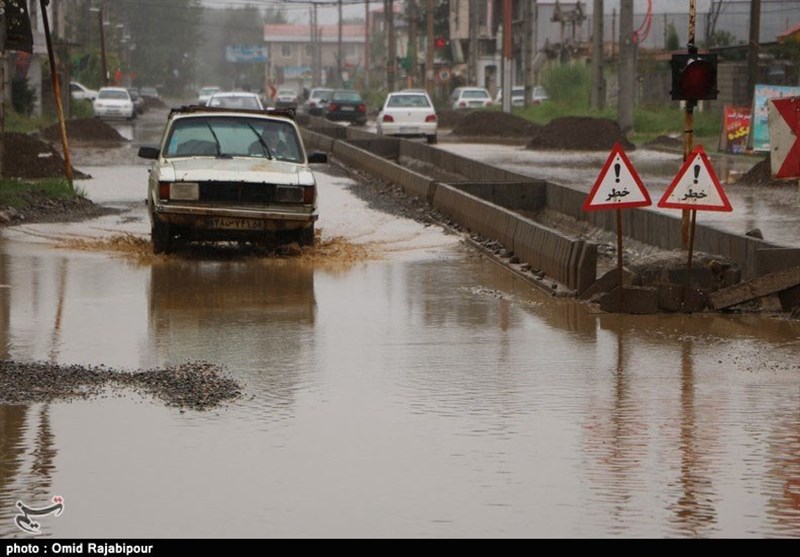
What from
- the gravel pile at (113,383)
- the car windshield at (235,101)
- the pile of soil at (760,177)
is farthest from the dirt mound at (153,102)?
the gravel pile at (113,383)

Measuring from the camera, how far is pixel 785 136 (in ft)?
53.3

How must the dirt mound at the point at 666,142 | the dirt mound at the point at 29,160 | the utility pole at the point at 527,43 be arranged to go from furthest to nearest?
the utility pole at the point at 527,43 < the dirt mound at the point at 666,142 < the dirt mound at the point at 29,160

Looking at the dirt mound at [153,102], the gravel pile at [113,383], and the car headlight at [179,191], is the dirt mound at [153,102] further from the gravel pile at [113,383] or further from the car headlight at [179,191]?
the gravel pile at [113,383]

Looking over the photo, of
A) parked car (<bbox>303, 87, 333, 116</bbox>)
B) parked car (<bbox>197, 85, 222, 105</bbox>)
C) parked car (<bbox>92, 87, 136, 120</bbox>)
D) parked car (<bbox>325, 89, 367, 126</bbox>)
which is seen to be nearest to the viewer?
parked car (<bbox>197, 85, 222, 105</bbox>)

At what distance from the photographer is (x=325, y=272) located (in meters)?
19.0

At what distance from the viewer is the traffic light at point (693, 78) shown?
18156mm

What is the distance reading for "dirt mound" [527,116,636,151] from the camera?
2092 inches

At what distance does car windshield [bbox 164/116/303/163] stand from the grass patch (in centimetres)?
552

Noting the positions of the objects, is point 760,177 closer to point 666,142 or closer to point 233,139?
point 233,139

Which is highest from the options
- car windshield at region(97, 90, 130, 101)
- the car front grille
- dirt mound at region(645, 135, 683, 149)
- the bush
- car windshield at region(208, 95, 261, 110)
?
the car front grille

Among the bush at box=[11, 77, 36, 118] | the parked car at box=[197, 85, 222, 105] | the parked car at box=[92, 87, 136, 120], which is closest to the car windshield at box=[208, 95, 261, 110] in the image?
the parked car at box=[197, 85, 222, 105]

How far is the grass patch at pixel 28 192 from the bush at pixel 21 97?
36013 millimetres

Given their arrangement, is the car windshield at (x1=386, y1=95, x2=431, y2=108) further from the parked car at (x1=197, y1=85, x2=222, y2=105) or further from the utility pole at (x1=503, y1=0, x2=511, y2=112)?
the utility pole at (x1=503, y1=0, x2=511, y2=112)
